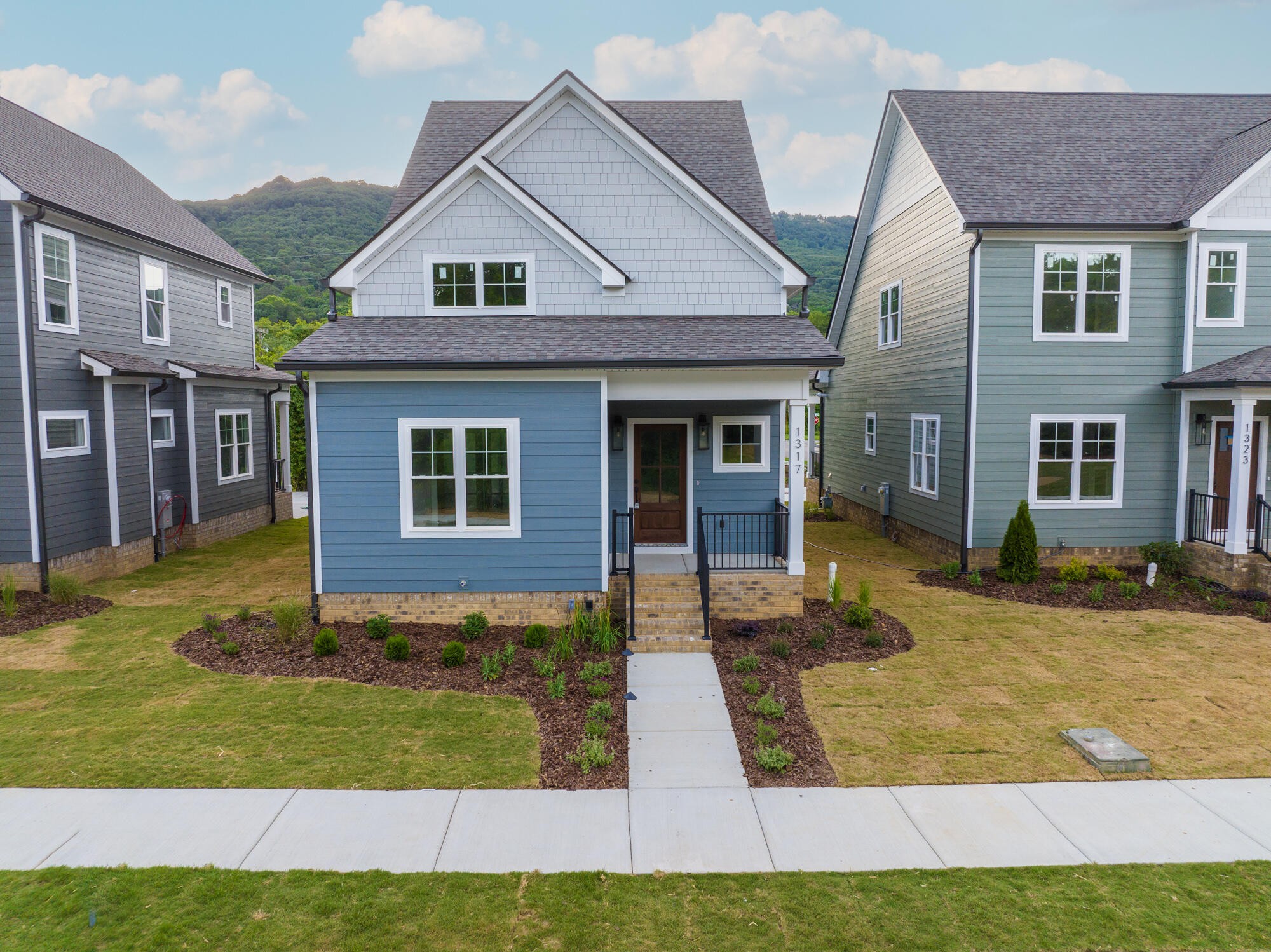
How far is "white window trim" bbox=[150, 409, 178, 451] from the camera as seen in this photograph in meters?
15.8

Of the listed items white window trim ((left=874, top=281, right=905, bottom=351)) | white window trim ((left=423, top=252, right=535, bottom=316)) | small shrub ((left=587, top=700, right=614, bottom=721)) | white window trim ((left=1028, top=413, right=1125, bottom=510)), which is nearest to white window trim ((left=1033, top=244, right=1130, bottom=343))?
white window trim ((left=1028, top=413, right=1125, bottom=510))

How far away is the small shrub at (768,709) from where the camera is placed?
302 inches

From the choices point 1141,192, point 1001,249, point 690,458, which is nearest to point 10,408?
point 690,458

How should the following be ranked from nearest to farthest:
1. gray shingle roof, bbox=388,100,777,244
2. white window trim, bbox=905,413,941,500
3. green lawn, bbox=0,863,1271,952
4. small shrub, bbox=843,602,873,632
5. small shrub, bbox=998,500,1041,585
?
green lawn, bbox=0,863,1271,952 → small shrub, bbox=843,602,873,632 → small shrub, bbox=998,500,1041,585 → gray shingle roof, bbox=388,100,777,244 → white window trim, bbox=905,413,941,500

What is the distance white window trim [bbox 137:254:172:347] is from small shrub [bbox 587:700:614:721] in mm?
13602

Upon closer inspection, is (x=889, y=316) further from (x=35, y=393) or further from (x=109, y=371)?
(x=35, y=393)

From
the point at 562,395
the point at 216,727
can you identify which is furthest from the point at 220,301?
the point at 216,727

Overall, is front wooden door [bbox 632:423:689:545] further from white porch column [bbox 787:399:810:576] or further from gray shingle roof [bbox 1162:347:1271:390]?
gray shingle roof [bbox 1162:347:1271:390]

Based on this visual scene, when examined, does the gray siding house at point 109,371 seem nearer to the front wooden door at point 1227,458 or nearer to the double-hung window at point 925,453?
the double-hung window at point 925,453

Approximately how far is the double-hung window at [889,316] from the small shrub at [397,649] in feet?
44.4

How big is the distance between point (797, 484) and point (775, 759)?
429cm

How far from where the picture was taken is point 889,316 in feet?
60.2

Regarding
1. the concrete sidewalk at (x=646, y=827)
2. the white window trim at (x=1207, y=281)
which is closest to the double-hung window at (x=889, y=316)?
the white window trim at (x=1207, y=281)

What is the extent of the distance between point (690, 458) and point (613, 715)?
5456mm
